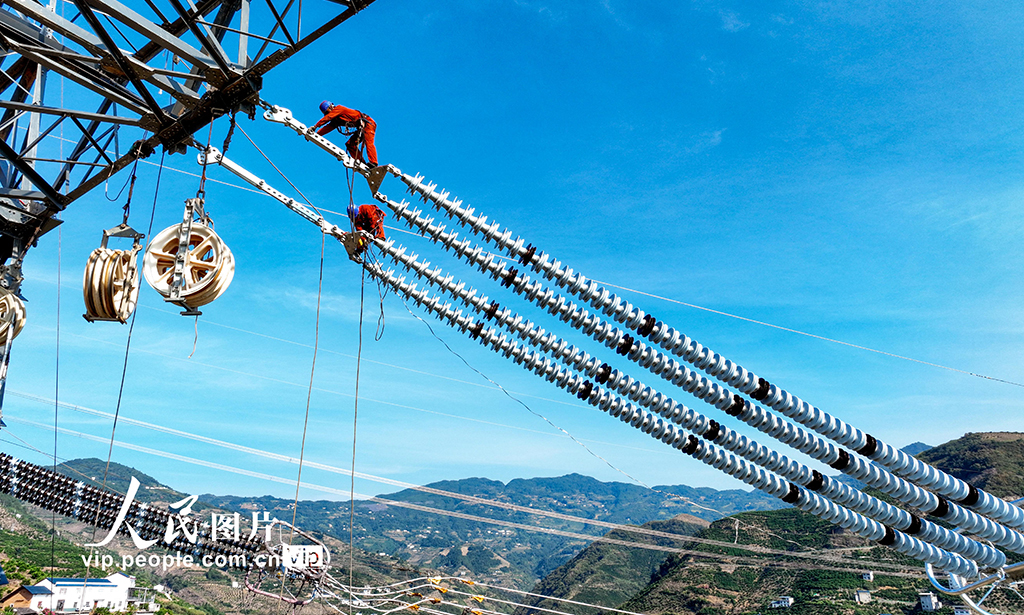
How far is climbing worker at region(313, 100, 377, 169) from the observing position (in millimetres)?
10297

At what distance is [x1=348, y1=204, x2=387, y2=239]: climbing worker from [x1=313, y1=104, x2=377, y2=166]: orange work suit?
31.0 inches

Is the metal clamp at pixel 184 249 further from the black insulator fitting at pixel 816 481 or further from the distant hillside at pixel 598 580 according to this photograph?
the distant hillside at pixel 598 580

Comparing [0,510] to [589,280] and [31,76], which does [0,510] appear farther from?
[589,280]

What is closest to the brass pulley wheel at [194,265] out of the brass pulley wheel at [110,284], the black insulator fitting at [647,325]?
the brass pulley wheel at [110,284]

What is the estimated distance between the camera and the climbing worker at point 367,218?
10.4 metres

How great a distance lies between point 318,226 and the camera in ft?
34.3

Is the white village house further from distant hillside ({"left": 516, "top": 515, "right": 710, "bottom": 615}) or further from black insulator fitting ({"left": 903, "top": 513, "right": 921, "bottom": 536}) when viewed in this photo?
distant hillside ({"left": 516, "top": 515, "right": 710, "bottom": 615})

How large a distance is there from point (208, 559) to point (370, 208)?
23476 mm

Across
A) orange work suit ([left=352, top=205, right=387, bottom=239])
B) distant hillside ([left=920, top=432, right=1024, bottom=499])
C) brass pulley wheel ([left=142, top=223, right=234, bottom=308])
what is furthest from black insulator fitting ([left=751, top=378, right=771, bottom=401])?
distant hillside ([left=920, top=432, right=1024, bottom=499])

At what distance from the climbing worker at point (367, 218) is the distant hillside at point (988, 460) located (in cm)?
10896

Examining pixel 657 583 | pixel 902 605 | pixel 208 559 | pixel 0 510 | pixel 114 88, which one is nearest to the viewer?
pixel 114 88

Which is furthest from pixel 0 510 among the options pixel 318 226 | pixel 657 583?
pixel 318 226

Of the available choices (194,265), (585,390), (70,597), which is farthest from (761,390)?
(70,597)

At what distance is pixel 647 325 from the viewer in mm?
11375
